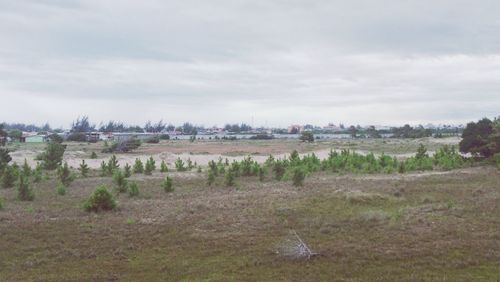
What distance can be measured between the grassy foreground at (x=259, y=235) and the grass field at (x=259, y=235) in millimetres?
35

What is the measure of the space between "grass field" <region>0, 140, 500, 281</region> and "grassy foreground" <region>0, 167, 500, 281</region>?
4 cm

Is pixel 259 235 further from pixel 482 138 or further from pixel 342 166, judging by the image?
pixel 482 138

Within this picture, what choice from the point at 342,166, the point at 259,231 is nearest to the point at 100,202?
the point at 259,231

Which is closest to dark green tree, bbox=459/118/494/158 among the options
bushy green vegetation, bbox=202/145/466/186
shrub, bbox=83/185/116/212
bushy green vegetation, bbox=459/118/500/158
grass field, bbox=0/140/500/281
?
bushy green vegetation, bbox=459/118/500/158

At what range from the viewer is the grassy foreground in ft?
36.4

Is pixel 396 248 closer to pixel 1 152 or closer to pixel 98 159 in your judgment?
pixel 1 152

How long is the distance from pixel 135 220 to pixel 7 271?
5.60 m

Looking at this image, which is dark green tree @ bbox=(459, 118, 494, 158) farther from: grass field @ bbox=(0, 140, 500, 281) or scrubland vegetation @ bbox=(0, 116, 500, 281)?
grass field @ bbox=(0, 140, 500, 281)

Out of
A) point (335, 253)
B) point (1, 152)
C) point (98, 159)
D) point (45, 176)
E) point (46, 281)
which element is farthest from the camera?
point (98, 159)

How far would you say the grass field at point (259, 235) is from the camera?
1109 cm

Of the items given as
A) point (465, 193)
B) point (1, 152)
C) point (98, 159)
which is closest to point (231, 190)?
point (465, 193)

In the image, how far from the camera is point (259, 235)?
1449cm

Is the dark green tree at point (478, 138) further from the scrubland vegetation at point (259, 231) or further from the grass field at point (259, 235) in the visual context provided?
the grass field at point (259, 235)

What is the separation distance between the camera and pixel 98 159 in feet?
166
